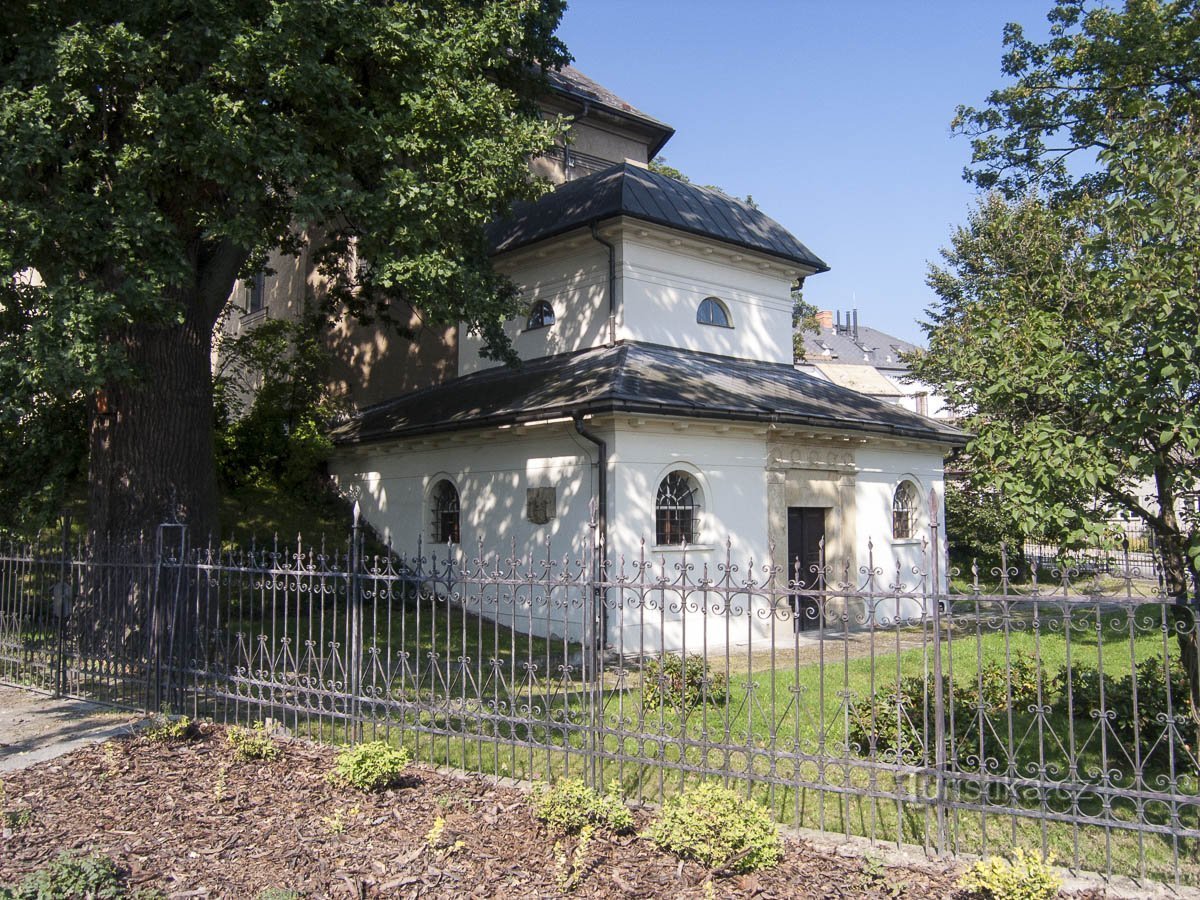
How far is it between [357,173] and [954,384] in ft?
22.9

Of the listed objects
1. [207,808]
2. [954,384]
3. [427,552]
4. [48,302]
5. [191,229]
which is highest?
[191,229]

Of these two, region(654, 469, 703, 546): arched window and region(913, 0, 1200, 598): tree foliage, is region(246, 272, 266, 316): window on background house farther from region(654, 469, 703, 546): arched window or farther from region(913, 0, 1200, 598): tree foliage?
region(913, 0, 1200, 598): tree foliage

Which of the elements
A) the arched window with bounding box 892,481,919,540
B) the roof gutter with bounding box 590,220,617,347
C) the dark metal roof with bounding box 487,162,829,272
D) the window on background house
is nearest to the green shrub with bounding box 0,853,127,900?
the roof gutter with bounding box 590,220,617,347

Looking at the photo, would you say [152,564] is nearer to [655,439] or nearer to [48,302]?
[48,302]

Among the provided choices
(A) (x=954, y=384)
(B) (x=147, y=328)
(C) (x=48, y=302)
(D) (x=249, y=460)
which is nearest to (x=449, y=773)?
(A) (x=954, y=384)

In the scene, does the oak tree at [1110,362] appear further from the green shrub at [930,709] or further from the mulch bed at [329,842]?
the mulch bed at [329,842]

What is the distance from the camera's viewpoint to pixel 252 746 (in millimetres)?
6750

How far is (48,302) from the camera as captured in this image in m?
7.96

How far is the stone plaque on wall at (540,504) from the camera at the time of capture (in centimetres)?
1344

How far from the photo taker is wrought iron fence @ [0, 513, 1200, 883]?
484 centimetres

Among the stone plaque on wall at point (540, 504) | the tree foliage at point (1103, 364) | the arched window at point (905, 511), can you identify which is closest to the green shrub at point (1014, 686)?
the tree foliage at point (1103, 364)

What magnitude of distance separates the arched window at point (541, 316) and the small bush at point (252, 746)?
10.2 meters

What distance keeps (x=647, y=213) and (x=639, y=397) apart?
4161mm

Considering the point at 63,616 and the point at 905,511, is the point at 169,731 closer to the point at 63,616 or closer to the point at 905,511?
the point at 63,616
